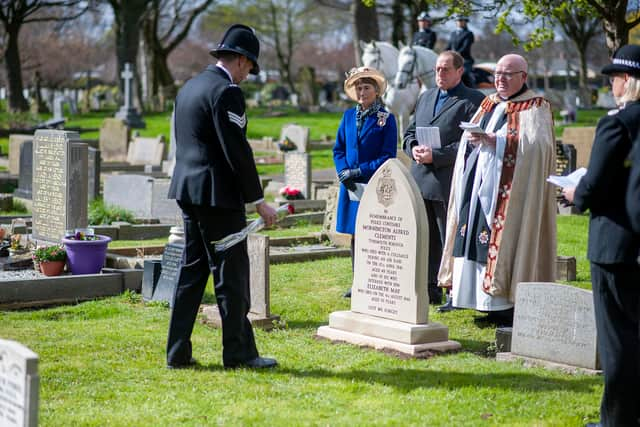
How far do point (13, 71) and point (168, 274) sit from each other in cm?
3613

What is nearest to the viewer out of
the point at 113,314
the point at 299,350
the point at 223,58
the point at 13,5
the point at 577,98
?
the point at 223,58

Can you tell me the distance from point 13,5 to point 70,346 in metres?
38.5

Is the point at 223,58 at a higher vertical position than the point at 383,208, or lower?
higher

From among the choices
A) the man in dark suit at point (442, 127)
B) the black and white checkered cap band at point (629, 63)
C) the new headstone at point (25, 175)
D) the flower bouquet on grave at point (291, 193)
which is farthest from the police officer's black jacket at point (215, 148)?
the new headstone at point (25, 175)

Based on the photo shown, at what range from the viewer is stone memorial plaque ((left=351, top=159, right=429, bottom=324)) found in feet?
24.1

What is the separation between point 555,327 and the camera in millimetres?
6852

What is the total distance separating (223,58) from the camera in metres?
6.85

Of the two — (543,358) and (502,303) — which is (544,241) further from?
(543,358)

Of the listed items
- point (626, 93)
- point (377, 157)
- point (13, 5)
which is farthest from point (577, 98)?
point (626, 93)

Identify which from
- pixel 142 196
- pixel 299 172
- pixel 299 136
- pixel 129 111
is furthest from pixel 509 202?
pixel 129 111

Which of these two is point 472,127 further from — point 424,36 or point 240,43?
point 424,36

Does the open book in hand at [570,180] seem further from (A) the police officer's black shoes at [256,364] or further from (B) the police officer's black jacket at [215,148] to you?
(A) the police officer's black shoes at [256,364]

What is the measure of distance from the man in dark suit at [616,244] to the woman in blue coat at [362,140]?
13.1ft

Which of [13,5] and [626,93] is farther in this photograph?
[13,5]
